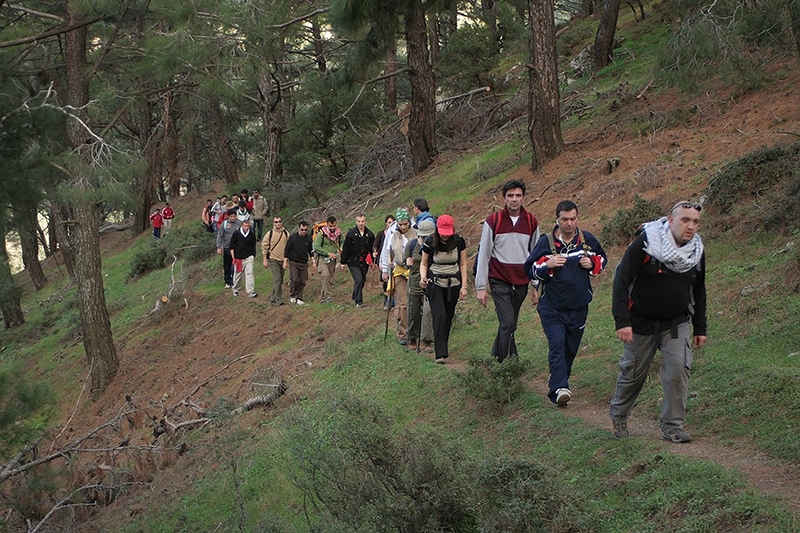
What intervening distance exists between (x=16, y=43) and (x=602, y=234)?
10120 mm

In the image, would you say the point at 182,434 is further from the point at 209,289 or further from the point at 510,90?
the point at 510,90

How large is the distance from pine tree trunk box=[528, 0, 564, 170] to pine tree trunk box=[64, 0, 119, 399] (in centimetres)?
906

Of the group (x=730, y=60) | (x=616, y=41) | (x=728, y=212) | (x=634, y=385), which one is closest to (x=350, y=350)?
A: (x=728, y=212)

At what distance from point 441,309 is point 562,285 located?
290cm

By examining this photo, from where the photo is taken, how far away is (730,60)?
14.6 meters

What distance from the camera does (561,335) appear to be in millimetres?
7785

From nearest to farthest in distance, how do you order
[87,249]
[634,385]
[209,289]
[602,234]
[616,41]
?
[634,385] → [602,234] → [87,249] → [209,289] → [616,41]

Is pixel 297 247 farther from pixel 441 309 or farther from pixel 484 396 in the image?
pixel 484 396

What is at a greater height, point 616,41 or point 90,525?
point 616,41

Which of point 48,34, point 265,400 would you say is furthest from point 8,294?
point 265,400

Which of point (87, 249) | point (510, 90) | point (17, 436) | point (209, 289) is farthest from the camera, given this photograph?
point (510, 90)

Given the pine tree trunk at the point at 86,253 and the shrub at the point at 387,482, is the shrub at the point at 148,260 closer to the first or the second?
the pine tree trunk at the point at 86,253

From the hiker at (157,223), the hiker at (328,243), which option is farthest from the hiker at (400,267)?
the hiker at (157,223)

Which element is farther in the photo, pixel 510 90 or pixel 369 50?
pixel 510 90
